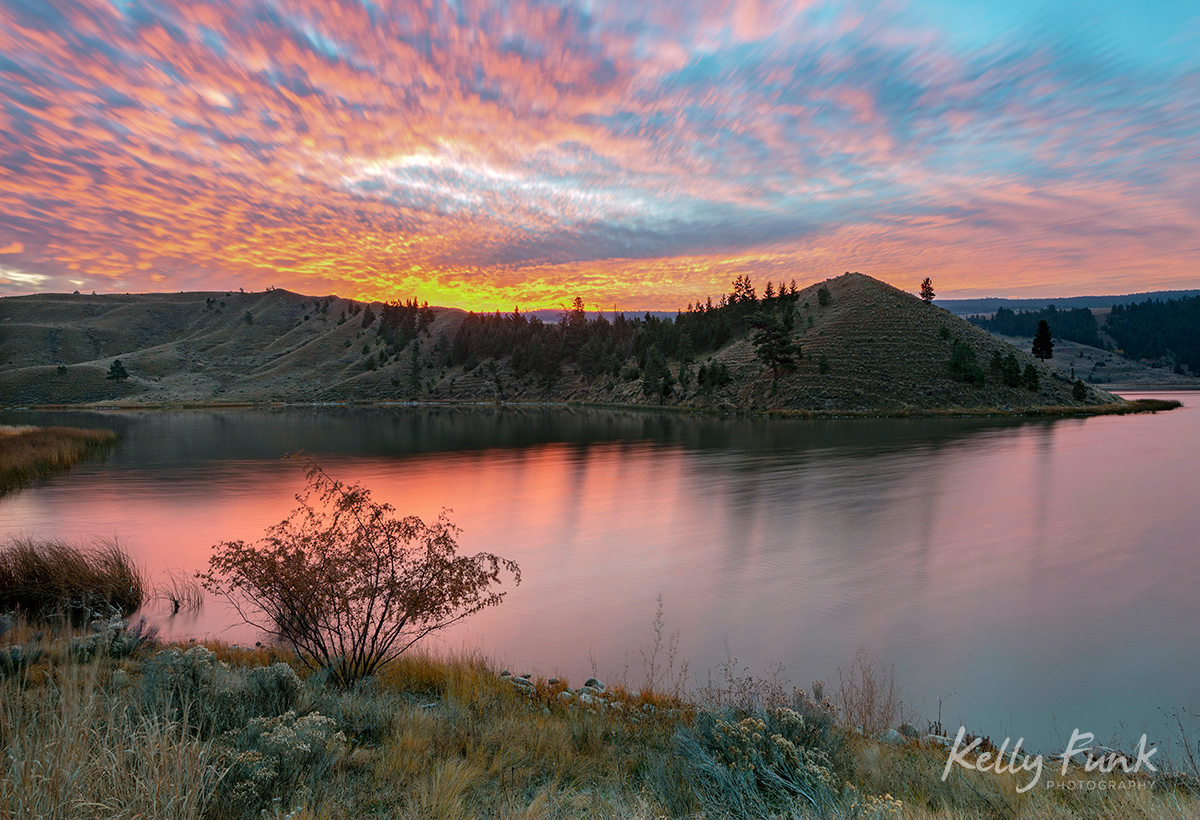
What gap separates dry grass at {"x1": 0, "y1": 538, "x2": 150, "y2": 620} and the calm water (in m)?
1.92

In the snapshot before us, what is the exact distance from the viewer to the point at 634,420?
82.9 m

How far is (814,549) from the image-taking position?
19.1 meters

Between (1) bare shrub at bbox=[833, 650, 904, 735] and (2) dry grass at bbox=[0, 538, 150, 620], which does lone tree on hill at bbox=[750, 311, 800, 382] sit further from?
(2) dry grass at bbox=[0, 538, 150, 620]

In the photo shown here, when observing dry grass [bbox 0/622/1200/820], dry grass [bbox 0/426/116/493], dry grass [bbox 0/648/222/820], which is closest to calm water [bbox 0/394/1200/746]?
dry grass [bbox 0/426/116/493]

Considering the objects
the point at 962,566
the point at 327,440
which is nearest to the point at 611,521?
the point at 962,566

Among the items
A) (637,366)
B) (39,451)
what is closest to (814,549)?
(39,451)

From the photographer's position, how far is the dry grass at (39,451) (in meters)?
33.4

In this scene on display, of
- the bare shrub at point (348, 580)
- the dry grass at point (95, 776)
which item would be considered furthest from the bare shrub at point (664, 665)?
the dry grass at point (95, 776)

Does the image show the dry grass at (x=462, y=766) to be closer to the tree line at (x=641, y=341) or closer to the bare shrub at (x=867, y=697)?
the bare shrub at (x=867, y=697)

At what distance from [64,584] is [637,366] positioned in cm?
11973

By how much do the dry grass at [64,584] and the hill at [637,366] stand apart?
270ft

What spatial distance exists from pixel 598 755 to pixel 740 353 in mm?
108574

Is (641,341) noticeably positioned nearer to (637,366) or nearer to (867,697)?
(637,366)

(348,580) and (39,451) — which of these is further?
(39,451)
